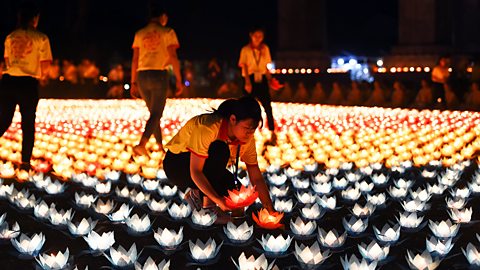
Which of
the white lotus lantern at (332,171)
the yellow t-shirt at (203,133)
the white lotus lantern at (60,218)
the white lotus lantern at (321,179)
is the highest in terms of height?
the yellow t-shirt at (203,133)

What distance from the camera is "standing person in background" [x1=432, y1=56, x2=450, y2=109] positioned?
18.0m

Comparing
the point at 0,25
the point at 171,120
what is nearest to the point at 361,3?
the point at 0,25

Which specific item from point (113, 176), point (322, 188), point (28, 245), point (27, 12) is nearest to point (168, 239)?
point (28, 245)

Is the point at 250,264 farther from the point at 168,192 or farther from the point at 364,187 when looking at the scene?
the point at 364,187

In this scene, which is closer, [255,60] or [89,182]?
[89,182]

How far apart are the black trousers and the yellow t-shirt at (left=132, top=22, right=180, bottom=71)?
11.0ft

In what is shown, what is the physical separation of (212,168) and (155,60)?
3684mm

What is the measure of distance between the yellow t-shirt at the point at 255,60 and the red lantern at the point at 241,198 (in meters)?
5.97

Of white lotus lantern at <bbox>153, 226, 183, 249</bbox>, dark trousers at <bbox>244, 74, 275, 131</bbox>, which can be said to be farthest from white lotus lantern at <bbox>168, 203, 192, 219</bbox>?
dark trousers at <bbox>244, 74, 275, 131</bbox>

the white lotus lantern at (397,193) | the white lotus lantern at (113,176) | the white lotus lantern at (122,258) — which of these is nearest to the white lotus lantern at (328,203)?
the white lotus lantern at (397,193)

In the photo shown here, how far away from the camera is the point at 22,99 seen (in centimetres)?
792

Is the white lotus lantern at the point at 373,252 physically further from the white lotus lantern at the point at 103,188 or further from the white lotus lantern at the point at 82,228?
the white lotus lantern at the point at 103,188

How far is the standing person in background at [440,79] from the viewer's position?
709 inches

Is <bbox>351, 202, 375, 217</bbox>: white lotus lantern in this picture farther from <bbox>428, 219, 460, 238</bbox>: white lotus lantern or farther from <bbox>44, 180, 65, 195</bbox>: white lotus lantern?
<bbox>44, 180, 65, 195</bbox>: white lotus lantern
